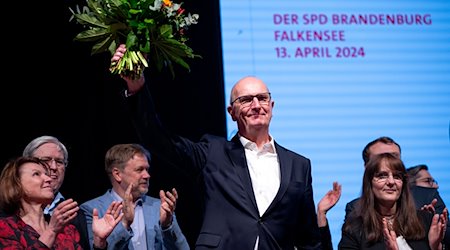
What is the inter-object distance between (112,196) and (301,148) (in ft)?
4.65

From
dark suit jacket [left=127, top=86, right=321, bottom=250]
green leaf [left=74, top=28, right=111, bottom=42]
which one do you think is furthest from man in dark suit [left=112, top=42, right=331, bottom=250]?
green leaf [left=74, top=28, right=111, bottom=42]

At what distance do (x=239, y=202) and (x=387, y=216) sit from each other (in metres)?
1.03

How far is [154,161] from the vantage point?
5.27 m

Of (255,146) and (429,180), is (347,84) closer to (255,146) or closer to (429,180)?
(429,180)

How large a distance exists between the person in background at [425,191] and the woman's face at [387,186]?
0.45ft

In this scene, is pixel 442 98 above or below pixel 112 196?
above

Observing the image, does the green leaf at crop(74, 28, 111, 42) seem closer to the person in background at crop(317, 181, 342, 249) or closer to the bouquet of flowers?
the bouquet of flowers

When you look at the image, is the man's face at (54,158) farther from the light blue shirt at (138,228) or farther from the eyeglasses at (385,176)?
the eyeglasses at (385,176)

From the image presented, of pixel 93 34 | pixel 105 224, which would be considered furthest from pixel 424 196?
pixel 93 34

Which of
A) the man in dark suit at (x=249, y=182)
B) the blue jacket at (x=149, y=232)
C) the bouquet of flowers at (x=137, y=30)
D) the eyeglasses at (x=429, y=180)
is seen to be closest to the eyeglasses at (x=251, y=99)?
the man in dark suit at (x=249, y=182)

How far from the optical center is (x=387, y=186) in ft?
12.5

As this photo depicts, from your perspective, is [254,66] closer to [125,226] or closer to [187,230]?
[187,230]

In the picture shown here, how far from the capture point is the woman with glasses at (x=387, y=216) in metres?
3.68

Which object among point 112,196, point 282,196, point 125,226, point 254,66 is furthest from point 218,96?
point 282,196
